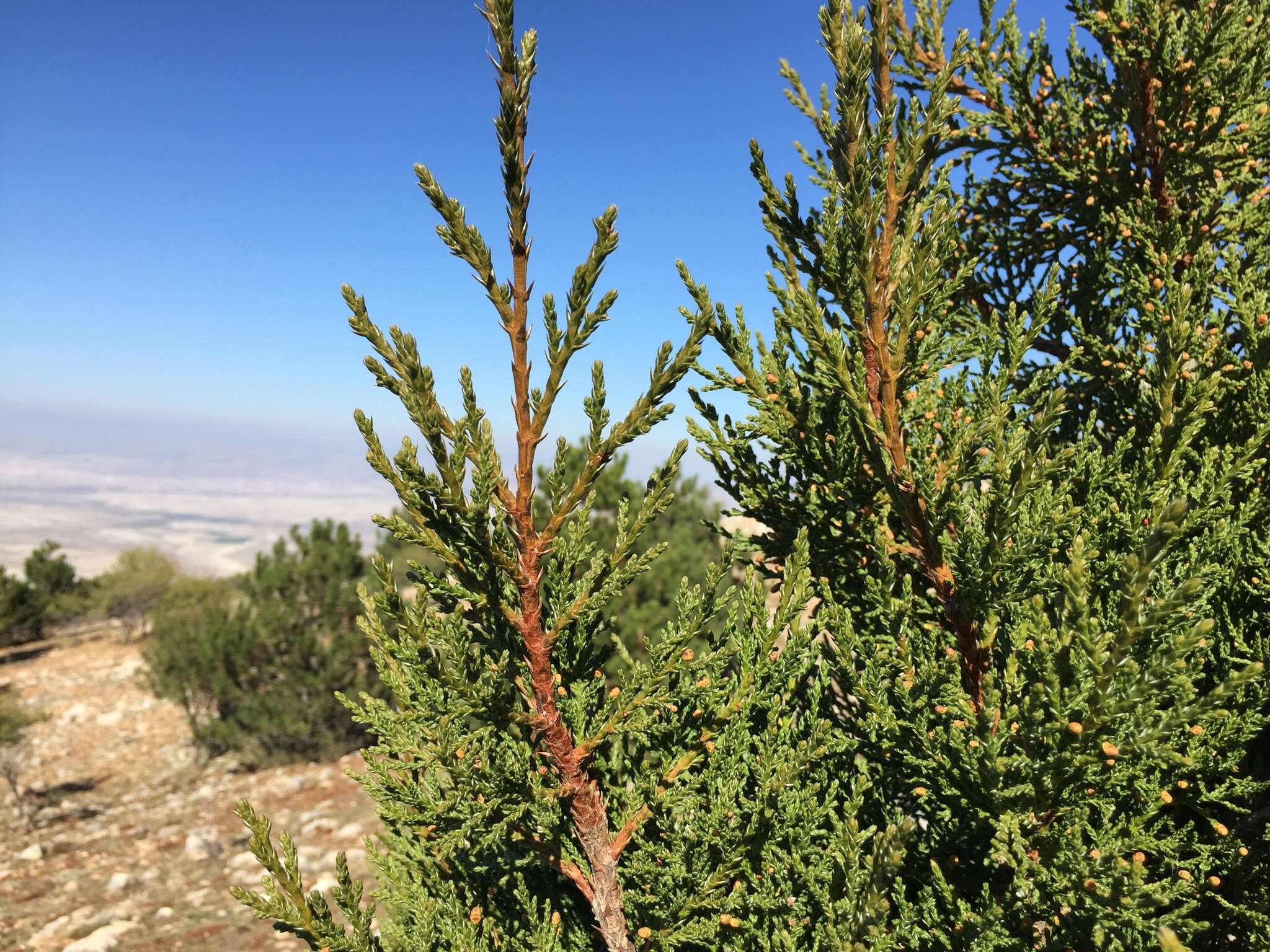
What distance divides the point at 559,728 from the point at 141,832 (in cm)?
1490

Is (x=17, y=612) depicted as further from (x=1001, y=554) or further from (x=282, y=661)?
(x=1001, y=554)

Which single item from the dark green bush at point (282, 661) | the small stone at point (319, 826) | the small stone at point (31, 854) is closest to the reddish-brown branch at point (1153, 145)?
the small stone at point (319, 826)

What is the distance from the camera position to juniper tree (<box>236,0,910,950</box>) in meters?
2.38

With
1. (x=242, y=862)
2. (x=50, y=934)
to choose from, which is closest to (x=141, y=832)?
(x=242, y=862)

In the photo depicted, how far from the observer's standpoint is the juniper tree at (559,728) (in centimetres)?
238

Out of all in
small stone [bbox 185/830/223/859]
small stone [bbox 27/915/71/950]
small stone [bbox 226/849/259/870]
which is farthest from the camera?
small stone [bbox 185/830/223/859]

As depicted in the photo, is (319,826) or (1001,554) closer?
(1001,554)

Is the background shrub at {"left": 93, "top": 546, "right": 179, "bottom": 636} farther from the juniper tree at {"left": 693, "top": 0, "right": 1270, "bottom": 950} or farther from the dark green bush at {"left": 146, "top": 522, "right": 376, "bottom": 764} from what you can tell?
the juniper tree at {"left": 693, "top": 0, "right": 1270, "bottom": 950}

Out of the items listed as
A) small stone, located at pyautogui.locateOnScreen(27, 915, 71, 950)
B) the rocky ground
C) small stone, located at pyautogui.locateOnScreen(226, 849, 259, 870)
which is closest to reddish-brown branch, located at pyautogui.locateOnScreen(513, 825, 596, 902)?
the rocky ground

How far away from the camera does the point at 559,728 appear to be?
279 centimetres

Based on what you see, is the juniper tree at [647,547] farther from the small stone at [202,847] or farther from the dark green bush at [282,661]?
the small stone at [202,847]

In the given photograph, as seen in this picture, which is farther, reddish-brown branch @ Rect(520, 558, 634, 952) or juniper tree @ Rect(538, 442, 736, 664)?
juniper tree @ Rect(538, 442, 736, 664)

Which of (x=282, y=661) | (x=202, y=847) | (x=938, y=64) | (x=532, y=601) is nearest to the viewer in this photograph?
(x=532, y=601)

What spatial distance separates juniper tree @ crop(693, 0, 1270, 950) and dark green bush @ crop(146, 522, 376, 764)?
15.3 metres
